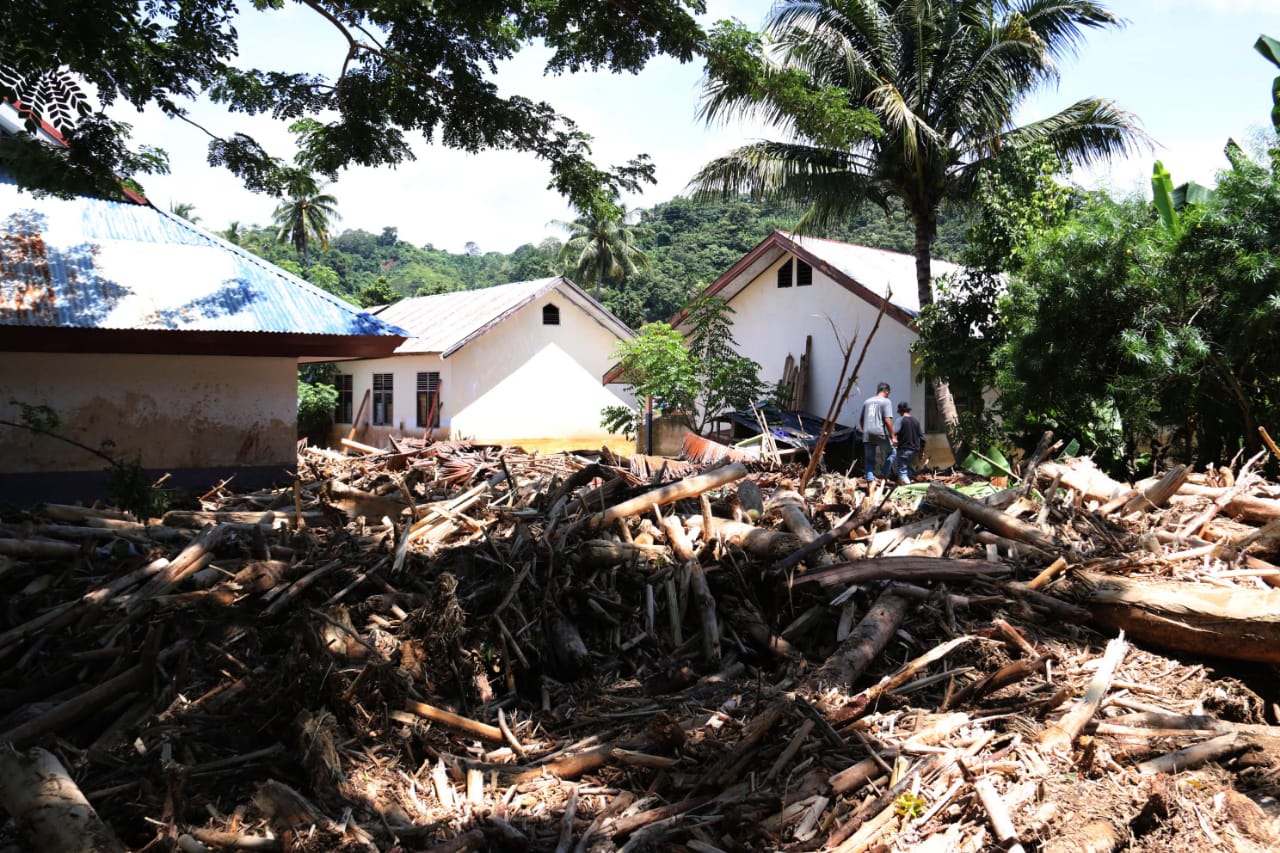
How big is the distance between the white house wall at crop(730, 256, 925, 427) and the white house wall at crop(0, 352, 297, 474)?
11.1m

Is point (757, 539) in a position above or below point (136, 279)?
below

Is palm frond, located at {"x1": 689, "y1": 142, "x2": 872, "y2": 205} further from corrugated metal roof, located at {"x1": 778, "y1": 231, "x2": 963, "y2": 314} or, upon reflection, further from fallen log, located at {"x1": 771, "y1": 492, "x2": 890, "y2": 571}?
fallen log, located at {"x1": 771, "y1": 492, "x2": 890, "y2": 571}

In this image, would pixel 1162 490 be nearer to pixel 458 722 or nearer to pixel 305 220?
pixel 458 722

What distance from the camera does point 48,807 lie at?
144 inches

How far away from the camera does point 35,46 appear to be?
6680 mm

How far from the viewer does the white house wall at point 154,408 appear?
34.7ft

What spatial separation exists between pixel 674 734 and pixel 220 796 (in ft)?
6.56

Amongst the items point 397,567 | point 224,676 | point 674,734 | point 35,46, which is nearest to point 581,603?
point 397,567

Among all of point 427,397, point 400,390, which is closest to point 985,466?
point 427,397

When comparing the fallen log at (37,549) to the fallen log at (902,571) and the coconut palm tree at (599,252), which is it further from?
the coconut palm tree at (599,252)

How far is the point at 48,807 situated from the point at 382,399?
25.5 metres

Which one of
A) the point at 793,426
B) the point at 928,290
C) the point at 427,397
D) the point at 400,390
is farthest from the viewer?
the point at 400,390

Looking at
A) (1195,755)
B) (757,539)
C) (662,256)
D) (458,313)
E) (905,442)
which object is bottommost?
(1195,755)

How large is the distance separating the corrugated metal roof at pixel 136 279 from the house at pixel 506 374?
1227cm
